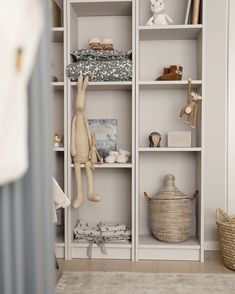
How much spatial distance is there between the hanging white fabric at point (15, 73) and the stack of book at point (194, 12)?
2.23 m

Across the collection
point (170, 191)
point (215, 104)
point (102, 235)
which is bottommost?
point (102, 235)

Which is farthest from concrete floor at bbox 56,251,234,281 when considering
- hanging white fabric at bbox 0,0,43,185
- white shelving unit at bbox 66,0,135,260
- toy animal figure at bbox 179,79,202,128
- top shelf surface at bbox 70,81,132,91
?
hanging white fabric at bbox 0,0,43,185

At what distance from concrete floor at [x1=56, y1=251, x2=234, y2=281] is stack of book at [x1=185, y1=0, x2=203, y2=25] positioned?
1.65 m

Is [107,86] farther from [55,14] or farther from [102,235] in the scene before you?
[102,235]

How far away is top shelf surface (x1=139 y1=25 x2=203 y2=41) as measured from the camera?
2.79 m

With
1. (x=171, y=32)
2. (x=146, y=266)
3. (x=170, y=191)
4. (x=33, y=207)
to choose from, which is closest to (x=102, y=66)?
(x=171, y=32)

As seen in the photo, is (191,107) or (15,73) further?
(191,107)

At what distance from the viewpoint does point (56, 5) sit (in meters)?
3.00

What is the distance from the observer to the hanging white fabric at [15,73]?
0.71m

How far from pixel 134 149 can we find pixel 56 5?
1.21 metres

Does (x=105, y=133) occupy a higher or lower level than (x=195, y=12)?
lower

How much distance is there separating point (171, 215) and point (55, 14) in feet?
5.40

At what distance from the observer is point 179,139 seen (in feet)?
9.55

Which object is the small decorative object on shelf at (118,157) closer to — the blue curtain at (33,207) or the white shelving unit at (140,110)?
the white shelving unit at (140,110)
